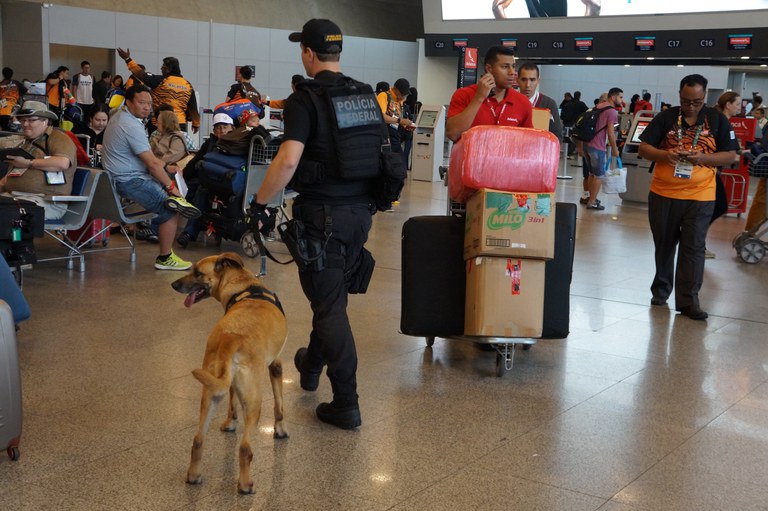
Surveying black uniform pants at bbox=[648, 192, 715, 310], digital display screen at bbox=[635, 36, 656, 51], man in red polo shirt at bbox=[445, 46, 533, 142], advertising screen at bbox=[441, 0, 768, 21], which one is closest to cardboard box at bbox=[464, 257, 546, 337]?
man in red polo shirt at bbox=[445, 46, 533, 142]

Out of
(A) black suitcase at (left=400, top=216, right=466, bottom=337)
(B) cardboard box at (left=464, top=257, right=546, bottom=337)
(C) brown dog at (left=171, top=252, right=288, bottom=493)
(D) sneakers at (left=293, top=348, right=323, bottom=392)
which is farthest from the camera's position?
(A) black suitcase at (left=400, top=216, right=466, bottom=337)

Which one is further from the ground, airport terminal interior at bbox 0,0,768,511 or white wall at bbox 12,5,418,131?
white wall at bbox 12,5,418,131

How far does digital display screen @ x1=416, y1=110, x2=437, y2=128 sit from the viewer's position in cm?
1625

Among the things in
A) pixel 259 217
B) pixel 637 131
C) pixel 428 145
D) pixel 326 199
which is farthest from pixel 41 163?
pixel 428 145

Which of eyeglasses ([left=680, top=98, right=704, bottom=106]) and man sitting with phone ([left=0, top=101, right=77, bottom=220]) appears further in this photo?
man sitting with phone ([left=0, top=101, right=77, bottom=220])

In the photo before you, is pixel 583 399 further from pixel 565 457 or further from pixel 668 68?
pixel 668 68

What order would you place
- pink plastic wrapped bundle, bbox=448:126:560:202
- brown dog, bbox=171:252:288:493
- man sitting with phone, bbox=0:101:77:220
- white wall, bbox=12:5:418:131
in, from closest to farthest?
brown dog, bbox=171:252:288:493 < pink plastic wrapped bundle, bbox=448:126:560:202 < man sitting with phone, bbox=0:101:77:220 < white wall, bbox=12:5:418:131

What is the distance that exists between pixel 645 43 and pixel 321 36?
18.7 m

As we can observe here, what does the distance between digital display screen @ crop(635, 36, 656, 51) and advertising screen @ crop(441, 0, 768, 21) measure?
0.59m

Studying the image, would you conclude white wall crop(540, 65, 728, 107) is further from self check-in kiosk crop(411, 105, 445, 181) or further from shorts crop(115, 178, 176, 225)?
shorts crop(115, 178, 176, 225)

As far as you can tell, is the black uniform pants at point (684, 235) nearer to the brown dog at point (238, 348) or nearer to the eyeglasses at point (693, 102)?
the eyeglasses at point (693, 102)

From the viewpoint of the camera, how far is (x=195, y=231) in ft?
27.6

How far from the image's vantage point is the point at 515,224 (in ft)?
14.7

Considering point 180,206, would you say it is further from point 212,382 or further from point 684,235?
point 212,382
